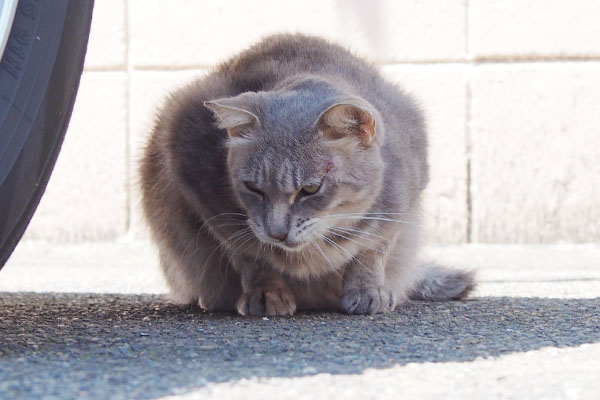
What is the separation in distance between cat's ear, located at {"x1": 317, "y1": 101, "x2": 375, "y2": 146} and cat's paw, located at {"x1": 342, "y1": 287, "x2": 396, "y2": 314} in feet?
1.50

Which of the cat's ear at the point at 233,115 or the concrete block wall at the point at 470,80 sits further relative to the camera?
the concrete block wall at the point at 470,80

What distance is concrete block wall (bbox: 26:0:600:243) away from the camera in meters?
4.63

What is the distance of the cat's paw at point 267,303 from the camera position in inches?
103

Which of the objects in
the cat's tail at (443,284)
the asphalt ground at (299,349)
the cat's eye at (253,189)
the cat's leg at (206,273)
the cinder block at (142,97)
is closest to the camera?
the asphalt ground at (299,349)

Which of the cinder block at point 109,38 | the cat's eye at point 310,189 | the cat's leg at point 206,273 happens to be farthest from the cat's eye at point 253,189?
the cinder block at point 109,38

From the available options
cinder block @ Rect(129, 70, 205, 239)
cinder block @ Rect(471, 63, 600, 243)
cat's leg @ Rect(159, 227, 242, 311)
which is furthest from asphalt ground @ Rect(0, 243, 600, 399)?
cinder block @ Rect(129, 70, 205, 239)

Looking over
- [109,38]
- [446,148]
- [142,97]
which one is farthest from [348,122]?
[109,38]

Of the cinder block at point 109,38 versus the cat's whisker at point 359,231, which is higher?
the cinder block at point 109,38

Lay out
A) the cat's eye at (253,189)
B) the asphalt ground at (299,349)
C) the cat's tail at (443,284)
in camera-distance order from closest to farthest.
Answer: the asphalt ground at (299,349) < the cat's eye at (253,189) < the cat's tail at (443,284)

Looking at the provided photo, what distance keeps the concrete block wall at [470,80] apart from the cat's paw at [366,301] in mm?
2006

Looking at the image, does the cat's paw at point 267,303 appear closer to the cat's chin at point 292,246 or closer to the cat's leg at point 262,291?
the cat's leg at point 262,291

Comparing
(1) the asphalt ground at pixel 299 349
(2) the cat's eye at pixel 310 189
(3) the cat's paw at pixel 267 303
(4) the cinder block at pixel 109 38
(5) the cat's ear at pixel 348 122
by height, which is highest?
(4) the cinder block at pixel 109 38

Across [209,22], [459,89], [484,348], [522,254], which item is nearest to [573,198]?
[522,254]

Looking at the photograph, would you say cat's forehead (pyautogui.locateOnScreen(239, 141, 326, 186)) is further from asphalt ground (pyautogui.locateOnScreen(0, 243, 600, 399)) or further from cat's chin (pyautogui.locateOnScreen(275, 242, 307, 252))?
asphalt ground (pyautogui.locateOnScreen(0, 243, 600, 399))
